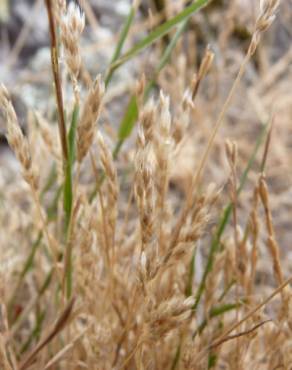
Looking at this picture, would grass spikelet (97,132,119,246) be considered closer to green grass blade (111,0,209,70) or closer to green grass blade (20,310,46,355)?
green grass blade (111,0,209,70)

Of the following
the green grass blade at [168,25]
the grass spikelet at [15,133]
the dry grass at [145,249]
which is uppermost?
the green grass blade at [168,25]

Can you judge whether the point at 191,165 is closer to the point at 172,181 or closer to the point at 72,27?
the point at 172,181

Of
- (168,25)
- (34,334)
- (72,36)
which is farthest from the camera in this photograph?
(34,334)

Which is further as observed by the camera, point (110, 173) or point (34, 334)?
point (34, 334)

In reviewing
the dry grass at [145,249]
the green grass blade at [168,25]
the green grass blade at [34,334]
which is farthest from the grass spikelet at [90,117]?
the green grass blade at [34,334]

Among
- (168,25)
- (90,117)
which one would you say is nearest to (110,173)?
(90,117)

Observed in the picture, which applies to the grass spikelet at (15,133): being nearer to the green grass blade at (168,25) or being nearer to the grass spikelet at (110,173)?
the grass spikelet at (110,173)

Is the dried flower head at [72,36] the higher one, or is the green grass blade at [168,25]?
the green grass blade at [168,25]

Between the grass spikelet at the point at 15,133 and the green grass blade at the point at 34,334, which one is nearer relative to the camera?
the grass spikelet at the point at 15,133

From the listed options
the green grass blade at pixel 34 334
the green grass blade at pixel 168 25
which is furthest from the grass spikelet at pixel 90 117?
the green grass blade at pixel 34 334

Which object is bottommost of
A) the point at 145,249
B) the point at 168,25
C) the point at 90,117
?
the point at 145,249

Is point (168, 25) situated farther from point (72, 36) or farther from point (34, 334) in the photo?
point (34, 334)
